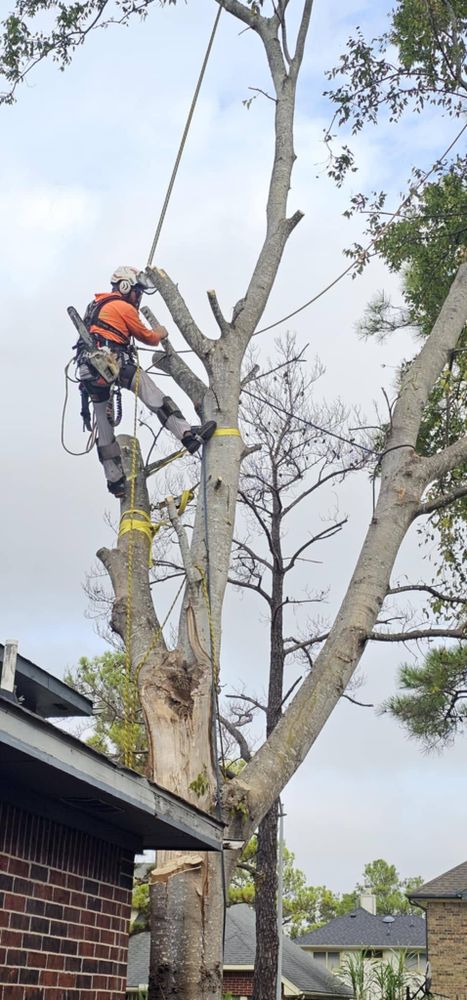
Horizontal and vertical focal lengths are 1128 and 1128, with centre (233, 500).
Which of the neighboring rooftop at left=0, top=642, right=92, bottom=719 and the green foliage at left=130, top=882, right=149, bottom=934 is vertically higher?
the green foliage at left=130, top=882, right=149, bottom=934

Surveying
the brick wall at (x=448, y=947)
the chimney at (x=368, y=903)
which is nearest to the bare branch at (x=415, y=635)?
the brick wall at (x=448, y=947)

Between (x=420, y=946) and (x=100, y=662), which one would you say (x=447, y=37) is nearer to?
(x=100, y=662)

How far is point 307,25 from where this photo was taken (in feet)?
32.8

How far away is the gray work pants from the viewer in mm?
8156

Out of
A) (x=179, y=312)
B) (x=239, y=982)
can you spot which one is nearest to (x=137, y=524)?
(x=179, y=312)

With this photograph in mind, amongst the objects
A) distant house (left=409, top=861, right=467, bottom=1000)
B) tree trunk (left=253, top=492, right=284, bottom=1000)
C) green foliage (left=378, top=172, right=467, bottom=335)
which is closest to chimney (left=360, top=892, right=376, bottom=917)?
distant house (left=409, top=861, right=467, bottom=1000)

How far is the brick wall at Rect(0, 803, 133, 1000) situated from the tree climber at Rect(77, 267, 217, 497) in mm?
3522

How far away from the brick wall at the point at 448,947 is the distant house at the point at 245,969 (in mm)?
4896

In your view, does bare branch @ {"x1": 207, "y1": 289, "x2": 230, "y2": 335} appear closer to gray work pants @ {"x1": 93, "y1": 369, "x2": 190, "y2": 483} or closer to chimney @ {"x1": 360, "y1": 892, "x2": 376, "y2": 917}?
gray work pants @ {"x1": 93, "y1": 369, "x2": 190, "y2": 483}

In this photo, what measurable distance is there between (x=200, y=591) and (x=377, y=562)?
131 cm

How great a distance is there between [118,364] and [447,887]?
17.8 meters

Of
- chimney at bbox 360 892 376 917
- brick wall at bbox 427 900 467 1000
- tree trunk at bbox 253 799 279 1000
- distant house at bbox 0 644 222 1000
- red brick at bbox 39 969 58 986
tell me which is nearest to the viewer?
distant house at bbox 0 644 222 1000

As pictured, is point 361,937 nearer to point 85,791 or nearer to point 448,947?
point 448,947

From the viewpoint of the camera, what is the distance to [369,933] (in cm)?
3591
